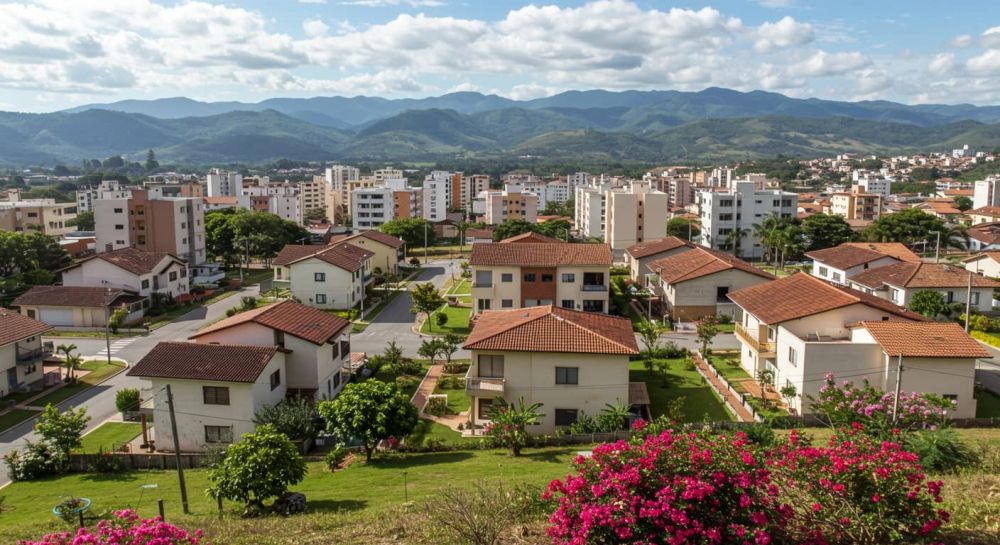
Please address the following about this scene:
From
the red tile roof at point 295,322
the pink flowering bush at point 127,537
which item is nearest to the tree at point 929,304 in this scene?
the red tile roof at point 295,322

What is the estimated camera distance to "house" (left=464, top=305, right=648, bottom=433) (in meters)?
28.3

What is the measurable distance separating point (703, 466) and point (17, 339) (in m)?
34.5

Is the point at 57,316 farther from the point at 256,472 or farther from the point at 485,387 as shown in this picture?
the point at 256,472

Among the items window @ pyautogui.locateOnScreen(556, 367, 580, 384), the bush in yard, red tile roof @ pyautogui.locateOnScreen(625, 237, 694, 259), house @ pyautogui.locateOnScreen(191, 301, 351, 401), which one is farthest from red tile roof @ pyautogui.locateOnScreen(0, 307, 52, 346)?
red tile roof @ pyautogui.locateOnScreen(625, 237, 694, 259)

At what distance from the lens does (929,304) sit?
43750 millimetres

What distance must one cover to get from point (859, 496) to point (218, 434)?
22.7 metres

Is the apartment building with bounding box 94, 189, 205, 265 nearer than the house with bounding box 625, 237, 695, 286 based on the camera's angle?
No

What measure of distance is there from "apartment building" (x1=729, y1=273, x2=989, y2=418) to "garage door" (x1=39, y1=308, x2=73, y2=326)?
144 feet

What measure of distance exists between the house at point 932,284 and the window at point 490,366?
32089 millimetres

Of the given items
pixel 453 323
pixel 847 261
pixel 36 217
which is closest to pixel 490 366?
pixel 453 323

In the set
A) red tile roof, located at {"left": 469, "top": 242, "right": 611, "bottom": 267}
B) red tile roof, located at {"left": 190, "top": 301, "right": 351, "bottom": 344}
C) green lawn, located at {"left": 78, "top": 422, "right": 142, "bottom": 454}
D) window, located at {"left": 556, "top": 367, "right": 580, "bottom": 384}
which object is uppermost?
red tile roof, located at {"left": 469, "top": 242, "right": 611, "bottom": 267}

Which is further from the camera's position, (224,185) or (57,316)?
(224,185)

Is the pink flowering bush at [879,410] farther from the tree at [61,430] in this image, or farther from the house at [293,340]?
the tree at [61,430]

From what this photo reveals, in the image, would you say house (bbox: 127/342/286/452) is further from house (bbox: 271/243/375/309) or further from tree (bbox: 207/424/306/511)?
house (bbox: 271/243/375/309)
